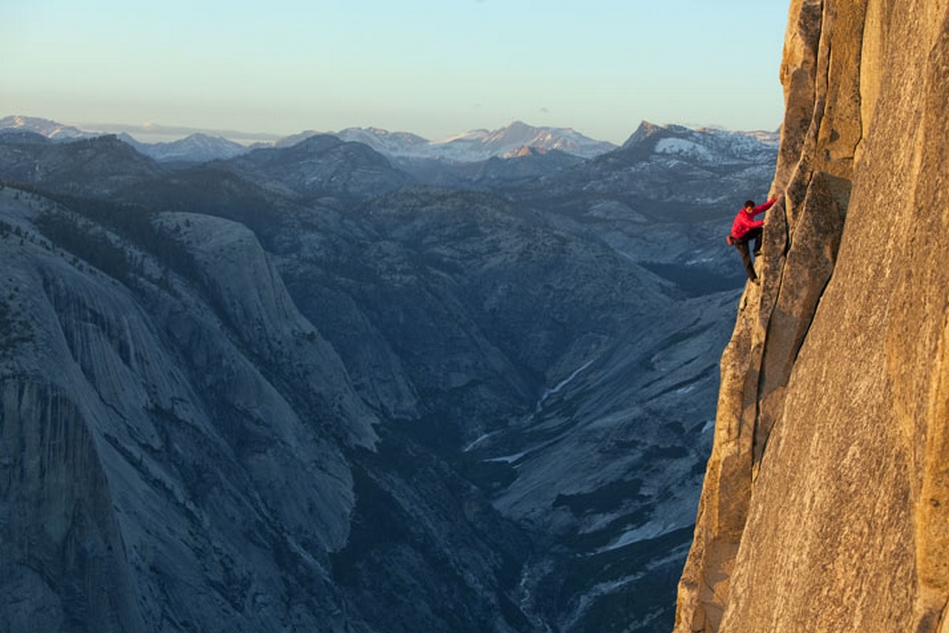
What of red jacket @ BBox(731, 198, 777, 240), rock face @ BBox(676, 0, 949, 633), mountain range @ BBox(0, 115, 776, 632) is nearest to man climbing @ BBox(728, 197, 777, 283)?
red jacket @ BBox(731, 198, 777, 240)

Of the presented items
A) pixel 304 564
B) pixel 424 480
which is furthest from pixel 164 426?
pixel 424 480

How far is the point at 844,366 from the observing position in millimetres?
16484

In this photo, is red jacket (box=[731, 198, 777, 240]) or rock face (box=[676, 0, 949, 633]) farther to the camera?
red jacket (box=[731, 198, 777, 240])

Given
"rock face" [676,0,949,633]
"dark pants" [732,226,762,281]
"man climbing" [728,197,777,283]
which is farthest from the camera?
"man climbing" [728,197,777,283]

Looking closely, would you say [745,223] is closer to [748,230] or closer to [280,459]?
[748,230]

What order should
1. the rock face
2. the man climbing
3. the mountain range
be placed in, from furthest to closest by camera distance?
the mountain range → the man climbing → the rock face

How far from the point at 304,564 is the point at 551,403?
303 feet

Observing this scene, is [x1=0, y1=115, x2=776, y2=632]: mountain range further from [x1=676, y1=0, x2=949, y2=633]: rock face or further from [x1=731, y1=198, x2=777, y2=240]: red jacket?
[x1=731, y1=198, x2=777, y2=240]: red jacket

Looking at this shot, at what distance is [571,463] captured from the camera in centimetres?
14538

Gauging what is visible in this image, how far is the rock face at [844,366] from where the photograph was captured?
13180mm

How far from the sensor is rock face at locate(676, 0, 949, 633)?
13180mm

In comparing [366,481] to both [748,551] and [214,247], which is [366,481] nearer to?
[214,247]

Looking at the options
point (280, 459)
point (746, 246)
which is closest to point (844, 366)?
point (746, 246)

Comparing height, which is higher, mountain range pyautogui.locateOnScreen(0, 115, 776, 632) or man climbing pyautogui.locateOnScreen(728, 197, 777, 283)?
man climbing pyautogui.locateOnScreen(728, 197, 777, 283)
